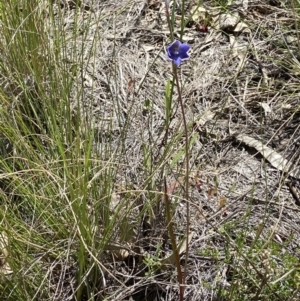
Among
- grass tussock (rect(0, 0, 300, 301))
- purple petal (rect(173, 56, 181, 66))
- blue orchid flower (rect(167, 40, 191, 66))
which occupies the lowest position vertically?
grass tussock (rect(0, 0, 300, 301))

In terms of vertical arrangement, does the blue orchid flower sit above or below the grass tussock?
above

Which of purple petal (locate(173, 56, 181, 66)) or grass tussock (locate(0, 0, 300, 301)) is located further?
grass tussock (locate(0, 0, 300, 301))

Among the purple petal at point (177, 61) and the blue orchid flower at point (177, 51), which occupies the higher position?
the blue orchid flower at point (177, 51)

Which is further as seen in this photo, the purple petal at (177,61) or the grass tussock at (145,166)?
the grass tussock at (145,166)

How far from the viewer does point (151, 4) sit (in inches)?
100

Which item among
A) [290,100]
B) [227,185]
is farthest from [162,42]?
[227,185]

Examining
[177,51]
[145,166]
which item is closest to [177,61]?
[177,51]

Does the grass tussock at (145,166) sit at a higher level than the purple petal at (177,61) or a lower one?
lower

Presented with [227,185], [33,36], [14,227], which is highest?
[33,36]

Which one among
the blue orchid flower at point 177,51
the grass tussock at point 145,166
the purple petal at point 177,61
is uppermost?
the blue orchid flower at point 177,51

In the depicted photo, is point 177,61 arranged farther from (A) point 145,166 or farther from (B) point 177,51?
(A) point 145,166

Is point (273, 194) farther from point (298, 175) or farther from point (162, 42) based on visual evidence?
point (162, 42)

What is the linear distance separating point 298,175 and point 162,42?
85 cm

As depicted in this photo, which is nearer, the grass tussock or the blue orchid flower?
the blue orchid flower
